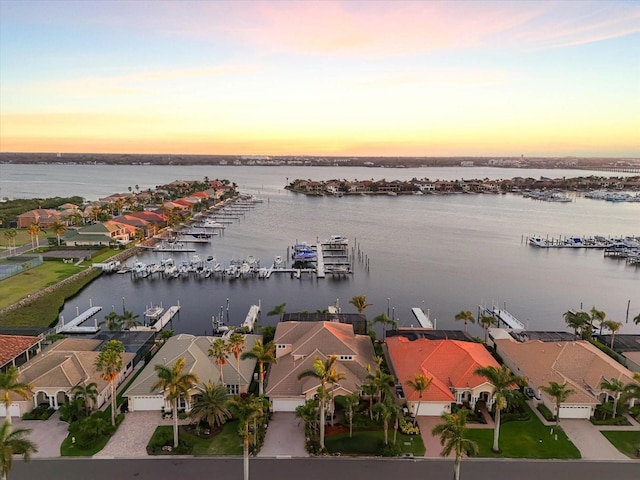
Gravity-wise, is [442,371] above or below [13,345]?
below

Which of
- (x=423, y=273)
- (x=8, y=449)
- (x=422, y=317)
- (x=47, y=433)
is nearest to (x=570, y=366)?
(x=422, y=317)

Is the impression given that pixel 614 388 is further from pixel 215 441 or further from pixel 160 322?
pixel 160 322

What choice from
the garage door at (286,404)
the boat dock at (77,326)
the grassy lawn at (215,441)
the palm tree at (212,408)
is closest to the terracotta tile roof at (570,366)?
the garage door at (286,404)

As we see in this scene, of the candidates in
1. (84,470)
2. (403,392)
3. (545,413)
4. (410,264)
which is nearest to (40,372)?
(84,470)

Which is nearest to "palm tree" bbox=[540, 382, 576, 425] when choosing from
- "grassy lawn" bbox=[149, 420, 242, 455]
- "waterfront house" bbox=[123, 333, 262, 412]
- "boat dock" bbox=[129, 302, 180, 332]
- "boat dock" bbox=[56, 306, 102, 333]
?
"grassy lawn" bbox=[149, 420, 242, 455]

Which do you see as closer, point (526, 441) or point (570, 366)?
point (526, 441)

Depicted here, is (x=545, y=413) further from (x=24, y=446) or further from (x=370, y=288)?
(x=370, y=288)

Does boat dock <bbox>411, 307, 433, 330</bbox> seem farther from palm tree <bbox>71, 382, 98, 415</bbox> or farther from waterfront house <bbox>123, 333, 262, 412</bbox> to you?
palm tree <bbox>71, 382, 98, 415</bbox>
